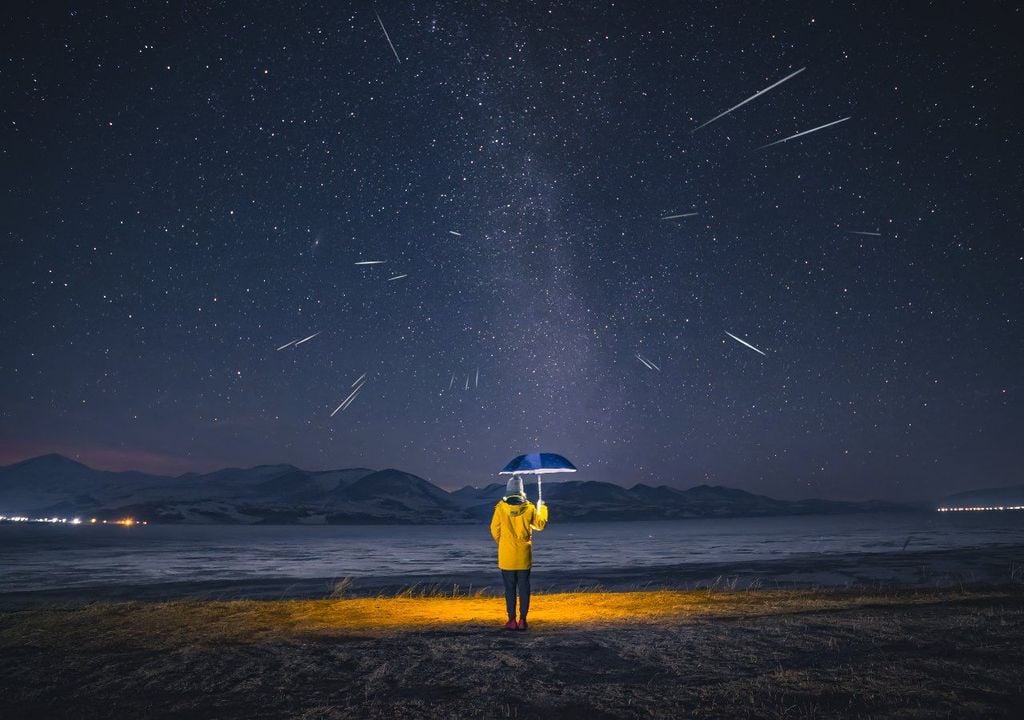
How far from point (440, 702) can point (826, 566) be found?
48.3m

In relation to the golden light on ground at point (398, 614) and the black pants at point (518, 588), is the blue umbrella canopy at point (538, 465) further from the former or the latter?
the golden light on ground at point (398, 614)

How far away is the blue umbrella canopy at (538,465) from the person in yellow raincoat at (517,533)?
1.49 metres

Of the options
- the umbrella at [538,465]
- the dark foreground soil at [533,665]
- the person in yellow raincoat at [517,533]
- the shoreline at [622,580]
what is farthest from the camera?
the shoreline at [622,580]

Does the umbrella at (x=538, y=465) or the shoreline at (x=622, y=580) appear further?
the shoreline at (x=622, y=580)

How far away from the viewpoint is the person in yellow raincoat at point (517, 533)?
33.3 feet

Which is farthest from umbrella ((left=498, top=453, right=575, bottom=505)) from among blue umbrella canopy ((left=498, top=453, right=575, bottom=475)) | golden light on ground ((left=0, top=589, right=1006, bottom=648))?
golden light on ground ((left=0, top=589, right=1006, bottom=648))

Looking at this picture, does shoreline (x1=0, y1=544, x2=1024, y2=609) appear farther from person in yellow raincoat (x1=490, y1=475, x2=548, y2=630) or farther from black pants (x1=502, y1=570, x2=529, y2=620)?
person in yellow raincoat (x1=490, y1=475, x2=548, y2=630)

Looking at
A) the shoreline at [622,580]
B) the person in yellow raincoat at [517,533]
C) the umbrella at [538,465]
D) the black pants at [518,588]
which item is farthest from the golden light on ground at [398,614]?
the shoreline at [622,580]

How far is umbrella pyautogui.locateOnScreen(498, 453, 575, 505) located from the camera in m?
12.0

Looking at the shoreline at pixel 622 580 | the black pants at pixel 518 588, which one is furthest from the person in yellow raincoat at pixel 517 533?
the shoreline at pixel 622 580

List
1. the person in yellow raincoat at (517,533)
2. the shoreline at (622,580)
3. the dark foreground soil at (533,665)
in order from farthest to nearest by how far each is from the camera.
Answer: the shoreline at (622,580), the person in yellow raincoat at (517,533), the dark foreground soil at (533,665)

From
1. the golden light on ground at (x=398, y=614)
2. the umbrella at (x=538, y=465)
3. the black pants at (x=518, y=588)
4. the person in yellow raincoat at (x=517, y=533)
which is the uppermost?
the umbrella at (x=538, y=465)

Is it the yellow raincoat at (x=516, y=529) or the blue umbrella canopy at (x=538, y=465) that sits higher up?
the blue umbrella canopy at (x=538, y=465)

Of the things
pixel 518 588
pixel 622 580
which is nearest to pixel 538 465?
pixel 518 588
